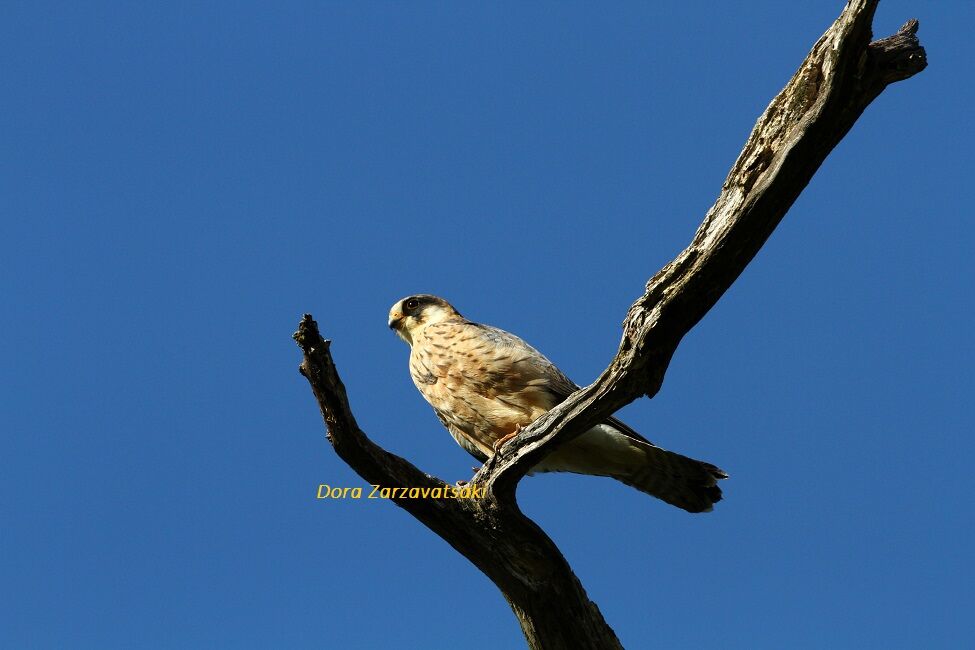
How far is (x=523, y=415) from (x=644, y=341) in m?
1.75

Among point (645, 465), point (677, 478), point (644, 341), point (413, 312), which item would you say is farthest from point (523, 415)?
point (644, 341)

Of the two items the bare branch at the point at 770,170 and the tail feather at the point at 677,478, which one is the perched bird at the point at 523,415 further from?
the bare branch at the point at 770,170

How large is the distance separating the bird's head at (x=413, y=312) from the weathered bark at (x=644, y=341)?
2.10 metres

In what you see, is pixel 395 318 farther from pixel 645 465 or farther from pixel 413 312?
pixel 645 465

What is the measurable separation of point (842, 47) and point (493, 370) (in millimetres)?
2797

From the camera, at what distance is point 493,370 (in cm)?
547

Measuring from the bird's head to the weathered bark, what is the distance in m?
A: 2.10

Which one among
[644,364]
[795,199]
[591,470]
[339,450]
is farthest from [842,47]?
[591,470]

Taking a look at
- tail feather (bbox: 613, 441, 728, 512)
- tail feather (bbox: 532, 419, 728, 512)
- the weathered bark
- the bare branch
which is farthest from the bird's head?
the bare branch

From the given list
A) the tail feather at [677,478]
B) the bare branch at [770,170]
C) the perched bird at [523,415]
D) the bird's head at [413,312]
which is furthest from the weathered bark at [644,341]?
the bird's head at [413,312]

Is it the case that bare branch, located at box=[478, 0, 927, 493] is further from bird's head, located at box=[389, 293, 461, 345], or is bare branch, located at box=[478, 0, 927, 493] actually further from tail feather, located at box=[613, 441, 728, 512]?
bird's head, located at box=[389, 293, 461, 345]

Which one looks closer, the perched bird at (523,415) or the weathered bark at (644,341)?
the weathered bark at (644,341)

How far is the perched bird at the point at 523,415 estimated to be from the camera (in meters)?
5.33

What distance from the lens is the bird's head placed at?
650 cm
